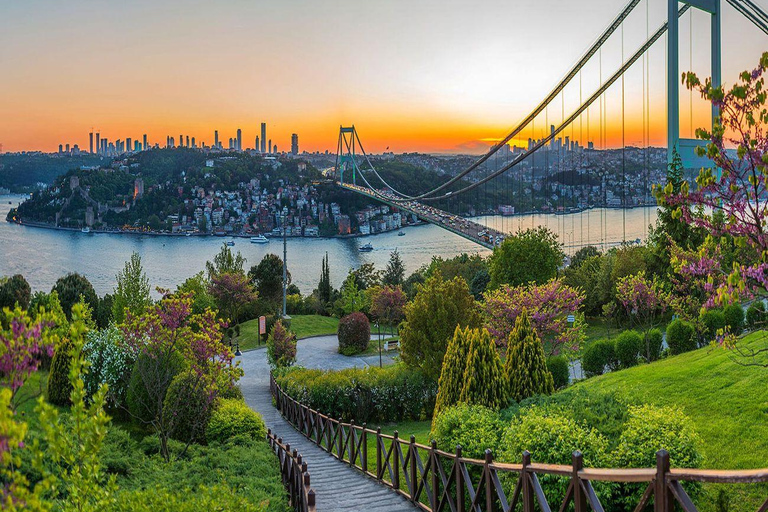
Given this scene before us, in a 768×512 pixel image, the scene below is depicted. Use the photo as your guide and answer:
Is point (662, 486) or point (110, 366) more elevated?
point (662, 486)

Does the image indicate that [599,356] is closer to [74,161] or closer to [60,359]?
[60,359]

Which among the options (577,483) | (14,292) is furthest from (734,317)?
(14,292)

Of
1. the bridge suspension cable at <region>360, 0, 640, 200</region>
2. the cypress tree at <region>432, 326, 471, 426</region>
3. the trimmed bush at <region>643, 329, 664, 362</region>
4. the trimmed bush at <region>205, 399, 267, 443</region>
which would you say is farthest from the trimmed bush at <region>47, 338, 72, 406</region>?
the bridge suspension cable at <region>360, 0, 640, 200</region>

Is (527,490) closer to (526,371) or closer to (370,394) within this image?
(526,371)

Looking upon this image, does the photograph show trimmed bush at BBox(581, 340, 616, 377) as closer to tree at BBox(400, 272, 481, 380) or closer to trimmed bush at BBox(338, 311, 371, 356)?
tree at BBox(400, 272, 481, 380)

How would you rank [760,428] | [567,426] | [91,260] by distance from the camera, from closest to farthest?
[567,426], [760,428], [91,260]

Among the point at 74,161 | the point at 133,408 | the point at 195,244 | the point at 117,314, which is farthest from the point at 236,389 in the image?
the point at 74,161
